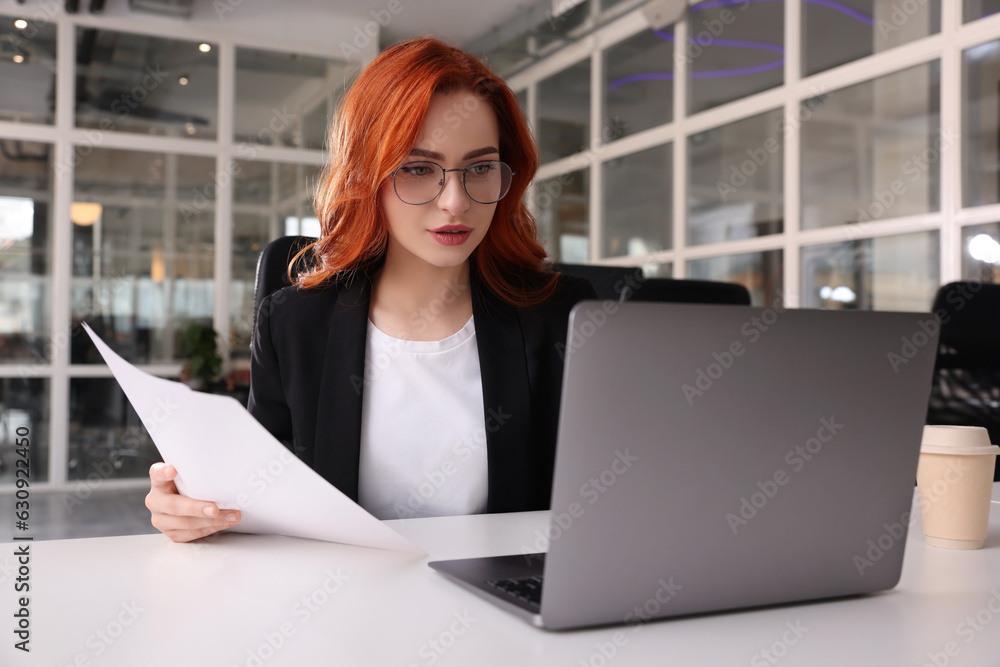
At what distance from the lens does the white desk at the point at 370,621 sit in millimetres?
588

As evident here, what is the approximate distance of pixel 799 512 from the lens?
676 millimetres

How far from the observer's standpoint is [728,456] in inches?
24.9

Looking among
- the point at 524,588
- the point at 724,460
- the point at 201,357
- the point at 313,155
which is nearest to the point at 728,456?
the point at 724,460

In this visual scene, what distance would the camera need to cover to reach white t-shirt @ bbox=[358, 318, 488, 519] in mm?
1430

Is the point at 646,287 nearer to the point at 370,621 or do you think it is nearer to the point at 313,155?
the point at 370,621

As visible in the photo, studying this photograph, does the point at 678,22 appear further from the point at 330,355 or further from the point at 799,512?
the point at 799,512

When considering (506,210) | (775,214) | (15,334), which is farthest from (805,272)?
(15,334)

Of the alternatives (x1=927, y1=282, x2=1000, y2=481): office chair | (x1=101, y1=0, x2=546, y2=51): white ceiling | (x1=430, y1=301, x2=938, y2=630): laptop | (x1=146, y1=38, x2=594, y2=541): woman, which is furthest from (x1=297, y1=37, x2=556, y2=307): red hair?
(x1=101, y1=0, x2=546, y2=51): white ceiling

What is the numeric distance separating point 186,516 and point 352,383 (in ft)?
1.72

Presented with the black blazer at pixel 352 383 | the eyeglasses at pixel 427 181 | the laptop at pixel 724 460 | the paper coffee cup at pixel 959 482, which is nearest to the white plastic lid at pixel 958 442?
the paper coffee cup at pixel 959 482

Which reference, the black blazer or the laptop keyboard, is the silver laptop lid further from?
the black blazer

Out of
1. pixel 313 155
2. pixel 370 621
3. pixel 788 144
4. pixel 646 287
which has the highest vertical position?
pixel 313 155

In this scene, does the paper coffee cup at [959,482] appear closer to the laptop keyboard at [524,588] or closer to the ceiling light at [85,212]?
the laptop keyboard at [524,588]

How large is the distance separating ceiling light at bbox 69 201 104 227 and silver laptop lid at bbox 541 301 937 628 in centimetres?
625
